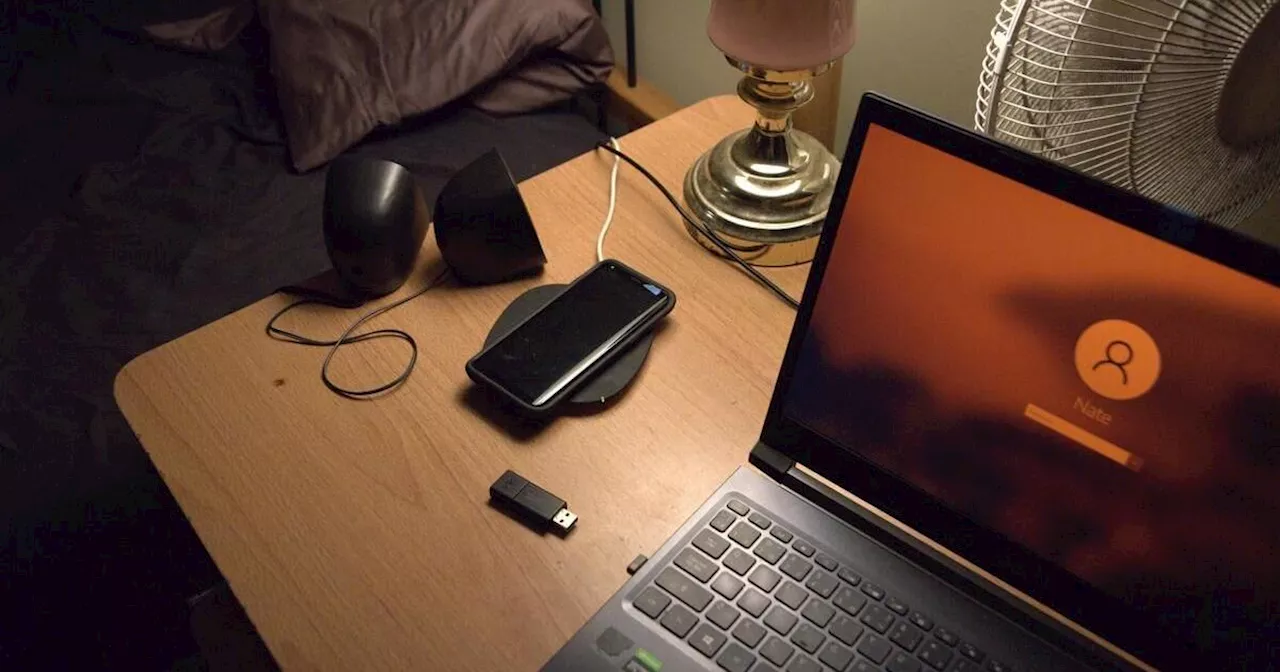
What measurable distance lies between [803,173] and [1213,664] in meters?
0.50

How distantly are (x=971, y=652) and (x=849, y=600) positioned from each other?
7 centimetres

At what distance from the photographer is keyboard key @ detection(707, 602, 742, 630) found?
22.3 inches

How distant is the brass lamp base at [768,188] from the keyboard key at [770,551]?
30 centimetres

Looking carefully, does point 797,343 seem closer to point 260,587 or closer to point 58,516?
point 260,587

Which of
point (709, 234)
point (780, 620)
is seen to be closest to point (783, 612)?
point (780, 620)

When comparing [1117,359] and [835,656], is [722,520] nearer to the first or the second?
[835,656]

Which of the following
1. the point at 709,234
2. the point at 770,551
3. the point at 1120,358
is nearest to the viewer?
the point at 1120,358

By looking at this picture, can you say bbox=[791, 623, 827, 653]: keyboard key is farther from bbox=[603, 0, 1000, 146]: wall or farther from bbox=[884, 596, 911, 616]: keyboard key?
bbox=[603, 0, 1000, 146]: wall

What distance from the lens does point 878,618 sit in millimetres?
570

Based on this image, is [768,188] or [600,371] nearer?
[600,371]

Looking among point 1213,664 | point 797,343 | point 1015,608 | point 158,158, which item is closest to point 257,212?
point 158,158

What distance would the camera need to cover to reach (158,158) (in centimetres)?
116

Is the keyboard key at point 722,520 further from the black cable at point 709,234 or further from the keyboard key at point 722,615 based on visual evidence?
the black cable at point 709,234

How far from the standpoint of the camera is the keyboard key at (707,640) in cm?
56
